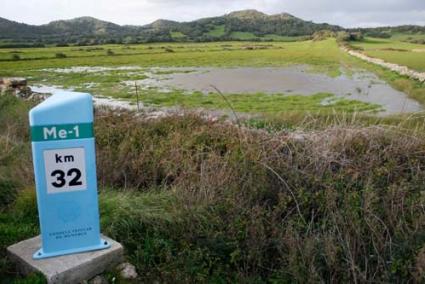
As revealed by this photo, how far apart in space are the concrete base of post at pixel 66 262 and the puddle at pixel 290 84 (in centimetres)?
1510

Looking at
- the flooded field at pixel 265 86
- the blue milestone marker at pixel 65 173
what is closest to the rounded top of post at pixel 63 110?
the blue milestone marker at pixel 65 173

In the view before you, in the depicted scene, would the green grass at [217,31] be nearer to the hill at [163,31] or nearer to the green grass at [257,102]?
the hill at [163,31]

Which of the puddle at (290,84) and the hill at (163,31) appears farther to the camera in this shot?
the hill at (163,31)

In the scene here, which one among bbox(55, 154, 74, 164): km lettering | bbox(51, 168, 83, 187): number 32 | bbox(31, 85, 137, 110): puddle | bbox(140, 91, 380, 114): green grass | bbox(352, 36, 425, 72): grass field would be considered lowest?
bbox(140, 91, 380, 114): green grass

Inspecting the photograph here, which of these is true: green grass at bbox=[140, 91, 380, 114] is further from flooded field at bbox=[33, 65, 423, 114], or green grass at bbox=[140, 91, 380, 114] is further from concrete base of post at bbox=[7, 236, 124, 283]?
concrete base of post at bbox=[7, 236, 124, 283]

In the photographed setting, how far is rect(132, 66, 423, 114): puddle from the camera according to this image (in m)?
21.2

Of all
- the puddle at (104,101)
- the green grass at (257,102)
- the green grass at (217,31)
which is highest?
the green grass at (217,31)

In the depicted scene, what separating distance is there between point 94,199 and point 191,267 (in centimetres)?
113

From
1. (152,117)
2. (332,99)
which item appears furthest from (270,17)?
(152,117)

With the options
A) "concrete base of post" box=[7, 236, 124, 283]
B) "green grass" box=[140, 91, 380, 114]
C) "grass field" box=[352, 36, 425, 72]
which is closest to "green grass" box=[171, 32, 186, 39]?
"grass field" box=[352, 36, 425, 72]

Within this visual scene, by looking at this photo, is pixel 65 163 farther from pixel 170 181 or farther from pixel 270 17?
pixel 270 17

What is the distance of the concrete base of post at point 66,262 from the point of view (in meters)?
3.42

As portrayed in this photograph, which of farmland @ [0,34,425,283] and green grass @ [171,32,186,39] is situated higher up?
green grass @ [171,32,186,39]

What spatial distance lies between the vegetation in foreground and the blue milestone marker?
52 centimetres
